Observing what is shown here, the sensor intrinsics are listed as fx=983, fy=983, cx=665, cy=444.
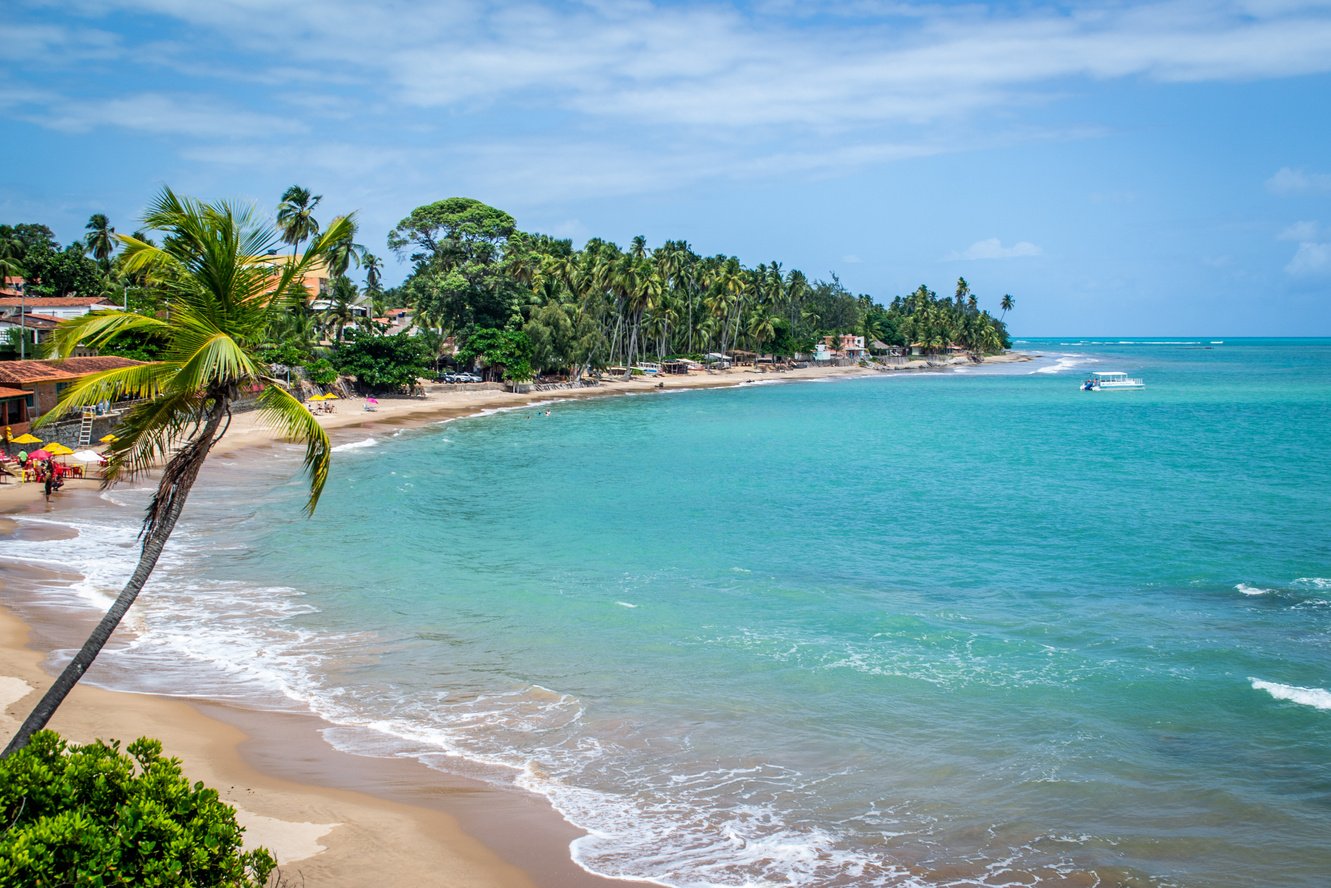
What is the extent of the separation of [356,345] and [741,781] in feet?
202

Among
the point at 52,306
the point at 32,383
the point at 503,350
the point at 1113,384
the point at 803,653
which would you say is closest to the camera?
the point at 803,653

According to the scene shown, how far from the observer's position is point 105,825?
7.01 meters

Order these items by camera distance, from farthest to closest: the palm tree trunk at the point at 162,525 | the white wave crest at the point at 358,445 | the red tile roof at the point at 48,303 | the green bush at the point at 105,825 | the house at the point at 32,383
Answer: the red tile roof at the point at 48,303 → the white wave crest at the point at 358,445 → the house at the point at 32,383 → the palm tree trunk at the point at 162,525 → the green bush at the point at 105,825

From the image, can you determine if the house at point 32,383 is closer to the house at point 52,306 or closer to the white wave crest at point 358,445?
the white wave crest at point 358,445

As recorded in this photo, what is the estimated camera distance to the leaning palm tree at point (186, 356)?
8961 millimetres

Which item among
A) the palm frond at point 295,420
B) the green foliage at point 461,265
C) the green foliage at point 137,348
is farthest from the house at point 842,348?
the palm frond at point 295,420

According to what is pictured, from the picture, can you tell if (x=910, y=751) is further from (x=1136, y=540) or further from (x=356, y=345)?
(x=356, y=345)

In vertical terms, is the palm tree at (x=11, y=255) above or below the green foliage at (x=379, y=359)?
above

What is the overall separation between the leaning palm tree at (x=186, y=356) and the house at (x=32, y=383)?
26899 millimetres

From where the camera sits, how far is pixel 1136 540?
2842 cm

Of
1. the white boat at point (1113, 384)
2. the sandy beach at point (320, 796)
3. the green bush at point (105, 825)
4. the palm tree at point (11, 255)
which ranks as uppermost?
the palm tree at point (11, 255)

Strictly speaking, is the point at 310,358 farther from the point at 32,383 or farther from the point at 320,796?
the point at 320,796

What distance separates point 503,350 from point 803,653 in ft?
212

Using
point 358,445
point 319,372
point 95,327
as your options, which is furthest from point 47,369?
point 95,327
